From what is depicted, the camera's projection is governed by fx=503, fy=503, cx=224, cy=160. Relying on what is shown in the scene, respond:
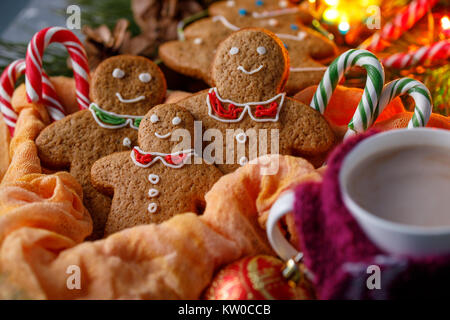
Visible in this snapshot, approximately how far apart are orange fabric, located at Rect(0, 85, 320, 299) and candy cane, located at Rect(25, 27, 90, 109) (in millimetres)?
311

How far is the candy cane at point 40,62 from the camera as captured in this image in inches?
44.5

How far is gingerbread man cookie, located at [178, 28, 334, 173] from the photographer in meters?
0.98

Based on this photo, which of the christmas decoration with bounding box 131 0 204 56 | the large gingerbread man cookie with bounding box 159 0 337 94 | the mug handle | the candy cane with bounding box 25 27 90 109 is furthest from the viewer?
the christmas decoration with bounding box 131 0 204 56

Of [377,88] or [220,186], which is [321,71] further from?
[220,186]

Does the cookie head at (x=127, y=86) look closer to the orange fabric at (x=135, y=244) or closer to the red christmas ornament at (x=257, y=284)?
the orange fabric at (x=135, y=244)

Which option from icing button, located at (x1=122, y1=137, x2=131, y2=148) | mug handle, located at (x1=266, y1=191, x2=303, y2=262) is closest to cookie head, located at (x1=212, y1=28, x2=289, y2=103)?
icing button, located at (x1=122, y1=137, x2=131, y2=148)

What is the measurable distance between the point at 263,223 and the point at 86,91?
58cm

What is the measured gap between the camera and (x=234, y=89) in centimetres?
101

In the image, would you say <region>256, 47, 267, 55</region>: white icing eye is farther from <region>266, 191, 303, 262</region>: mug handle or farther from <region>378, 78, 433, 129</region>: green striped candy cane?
<region>266, 191, 303, 262</region>: mug handle

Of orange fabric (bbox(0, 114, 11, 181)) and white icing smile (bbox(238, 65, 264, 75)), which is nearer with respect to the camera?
white icing smile (bbox(238, 65, 264, 75))

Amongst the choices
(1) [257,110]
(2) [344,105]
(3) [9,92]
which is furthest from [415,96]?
(3) [9,92]

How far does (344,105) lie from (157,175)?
0.45 meters

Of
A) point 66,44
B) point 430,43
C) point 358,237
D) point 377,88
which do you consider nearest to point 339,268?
point 358,237

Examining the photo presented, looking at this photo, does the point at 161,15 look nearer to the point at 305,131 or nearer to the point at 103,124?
the point at 103,124
